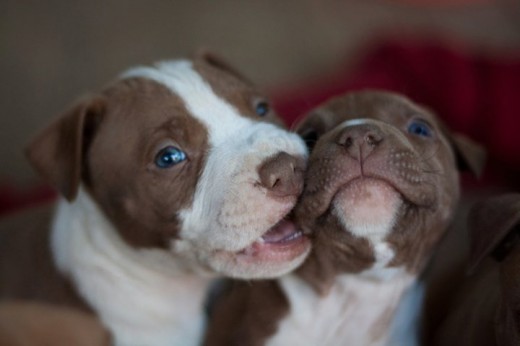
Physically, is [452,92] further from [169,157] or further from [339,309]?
[169,157]

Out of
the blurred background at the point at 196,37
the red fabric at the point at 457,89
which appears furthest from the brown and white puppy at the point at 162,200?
the blurred background at the point at 196,37

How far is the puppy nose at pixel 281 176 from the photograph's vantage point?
97.7 inches

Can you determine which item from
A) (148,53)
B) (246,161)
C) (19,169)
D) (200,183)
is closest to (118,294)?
(200,183)

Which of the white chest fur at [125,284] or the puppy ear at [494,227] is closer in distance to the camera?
the puppy ear at [494,227]

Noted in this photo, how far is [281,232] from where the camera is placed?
2.67m

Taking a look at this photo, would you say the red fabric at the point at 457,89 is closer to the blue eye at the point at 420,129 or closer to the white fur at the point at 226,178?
the blue eye at the point at 420,129

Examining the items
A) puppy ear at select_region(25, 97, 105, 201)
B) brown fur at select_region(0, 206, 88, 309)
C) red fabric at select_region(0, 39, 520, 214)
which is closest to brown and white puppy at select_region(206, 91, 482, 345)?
brown fur at select_region(0, 206, 88, 309)

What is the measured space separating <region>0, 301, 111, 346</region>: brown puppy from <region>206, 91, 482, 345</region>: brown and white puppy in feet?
1.60

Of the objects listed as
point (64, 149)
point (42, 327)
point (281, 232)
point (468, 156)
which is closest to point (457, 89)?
point (468, 156)

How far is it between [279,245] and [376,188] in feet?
1.30

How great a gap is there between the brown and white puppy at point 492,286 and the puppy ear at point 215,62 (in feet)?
3.41

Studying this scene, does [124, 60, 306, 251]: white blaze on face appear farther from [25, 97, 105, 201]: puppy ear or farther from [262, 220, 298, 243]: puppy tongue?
[25, 97, 105, 201]: puppy ear

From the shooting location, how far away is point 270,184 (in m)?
2.48

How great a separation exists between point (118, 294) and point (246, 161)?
827mm
